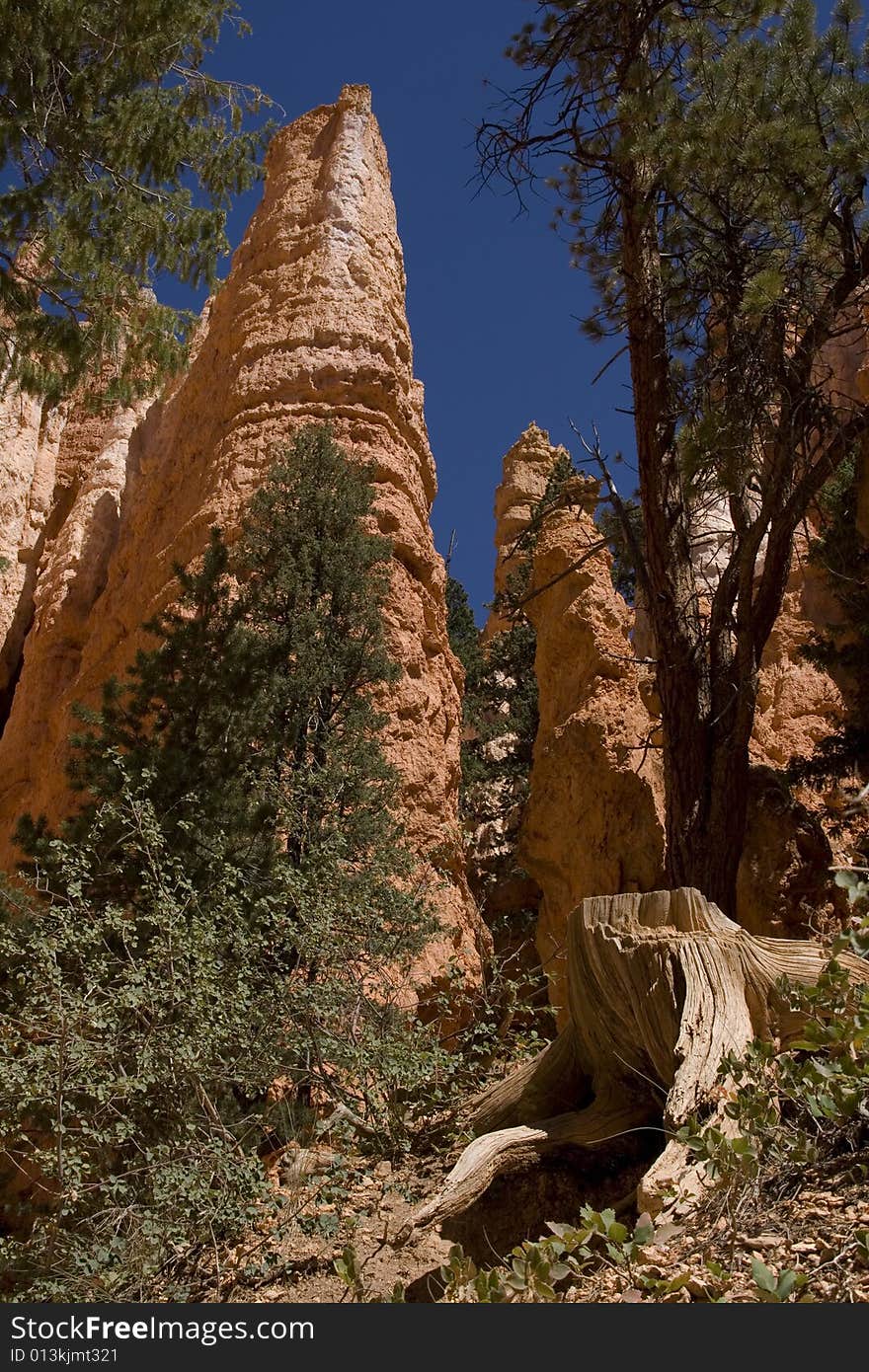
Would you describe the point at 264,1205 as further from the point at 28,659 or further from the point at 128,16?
the point at 28,659

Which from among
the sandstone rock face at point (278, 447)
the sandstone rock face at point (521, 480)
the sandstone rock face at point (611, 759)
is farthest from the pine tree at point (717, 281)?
the sandstone rock face at point (521, 480)

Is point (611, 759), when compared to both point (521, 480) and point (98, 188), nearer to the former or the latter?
point (98, 188)

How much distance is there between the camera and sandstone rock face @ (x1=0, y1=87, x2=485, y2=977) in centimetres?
1430

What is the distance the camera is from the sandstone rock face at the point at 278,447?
14.3 metres

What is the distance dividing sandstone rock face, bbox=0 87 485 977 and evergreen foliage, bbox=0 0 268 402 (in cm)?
522

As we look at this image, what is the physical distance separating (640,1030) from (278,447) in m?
10.7

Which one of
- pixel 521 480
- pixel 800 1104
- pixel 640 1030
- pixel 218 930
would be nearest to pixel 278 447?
pixel 218 930

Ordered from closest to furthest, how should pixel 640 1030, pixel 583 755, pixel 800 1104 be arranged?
pixel 800 1104 → pixel 640 1030 → pixel 583 755

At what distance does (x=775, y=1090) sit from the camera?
15.4 feet

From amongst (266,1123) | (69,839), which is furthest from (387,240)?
(266,1123)

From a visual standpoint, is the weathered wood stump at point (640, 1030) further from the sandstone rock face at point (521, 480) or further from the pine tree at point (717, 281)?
the sandstone rock face at point (521, 480)

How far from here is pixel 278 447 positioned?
1491cm

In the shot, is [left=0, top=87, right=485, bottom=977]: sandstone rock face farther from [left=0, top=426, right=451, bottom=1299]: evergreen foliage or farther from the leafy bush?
the leafy bush

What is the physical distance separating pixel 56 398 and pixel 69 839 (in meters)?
3.27
